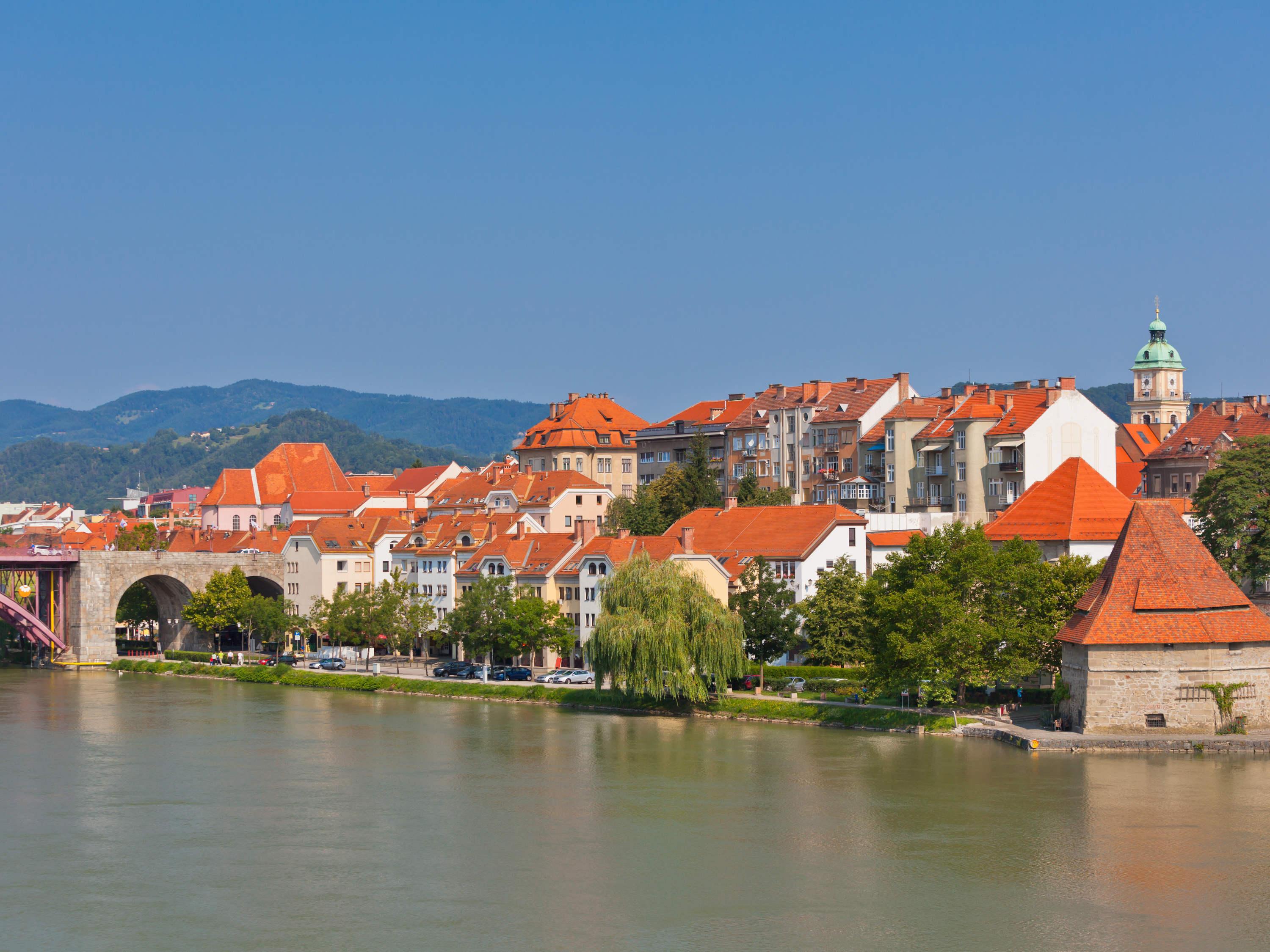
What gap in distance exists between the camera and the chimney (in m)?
92.9

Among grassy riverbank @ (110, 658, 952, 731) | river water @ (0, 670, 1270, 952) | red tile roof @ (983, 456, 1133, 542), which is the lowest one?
river water @ (0, 670, 1270, 952)

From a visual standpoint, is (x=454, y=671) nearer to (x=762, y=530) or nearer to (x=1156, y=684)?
(x=762, y=530)

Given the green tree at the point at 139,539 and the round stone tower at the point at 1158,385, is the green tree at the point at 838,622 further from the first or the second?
the round stone tower at the point at 1158,385

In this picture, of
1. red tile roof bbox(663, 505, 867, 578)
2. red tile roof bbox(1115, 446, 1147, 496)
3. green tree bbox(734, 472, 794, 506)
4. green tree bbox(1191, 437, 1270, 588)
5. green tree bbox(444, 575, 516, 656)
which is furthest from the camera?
red tile roof bbox(1115, 446, 1147, 496)

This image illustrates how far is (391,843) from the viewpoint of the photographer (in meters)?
38.1

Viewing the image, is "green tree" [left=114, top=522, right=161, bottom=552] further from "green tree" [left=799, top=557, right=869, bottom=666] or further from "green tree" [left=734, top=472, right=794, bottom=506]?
"green tree" [left=799, top=557, right=869, bottom=666]

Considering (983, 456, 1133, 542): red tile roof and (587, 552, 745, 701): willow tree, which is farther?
(983, 456, 1133, 542): red tile roof

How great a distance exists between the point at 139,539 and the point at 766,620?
2706 inches

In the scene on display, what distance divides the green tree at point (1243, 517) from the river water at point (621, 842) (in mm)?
13251

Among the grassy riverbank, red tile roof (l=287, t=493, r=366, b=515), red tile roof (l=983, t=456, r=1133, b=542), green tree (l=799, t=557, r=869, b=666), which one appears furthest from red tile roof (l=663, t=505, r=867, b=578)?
red tile roof (l=287, t=493, r=366, b=515)

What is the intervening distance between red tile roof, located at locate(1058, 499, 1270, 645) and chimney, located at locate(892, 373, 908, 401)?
41.0 metres

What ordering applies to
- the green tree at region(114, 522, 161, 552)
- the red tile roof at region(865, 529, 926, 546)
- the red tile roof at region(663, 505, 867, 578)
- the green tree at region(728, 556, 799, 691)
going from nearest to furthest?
the green tree at region(728, 556, 799, 691) → the red tile roof at region(663, 505, 867, 578) → the red tile roof at region(865, 529, 926, 546) → the green tree at region(114, 522, 161, 552)

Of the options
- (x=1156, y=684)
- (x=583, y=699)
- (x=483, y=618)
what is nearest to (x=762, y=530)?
(x=483, y=618)

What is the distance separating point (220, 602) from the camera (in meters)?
91.4
